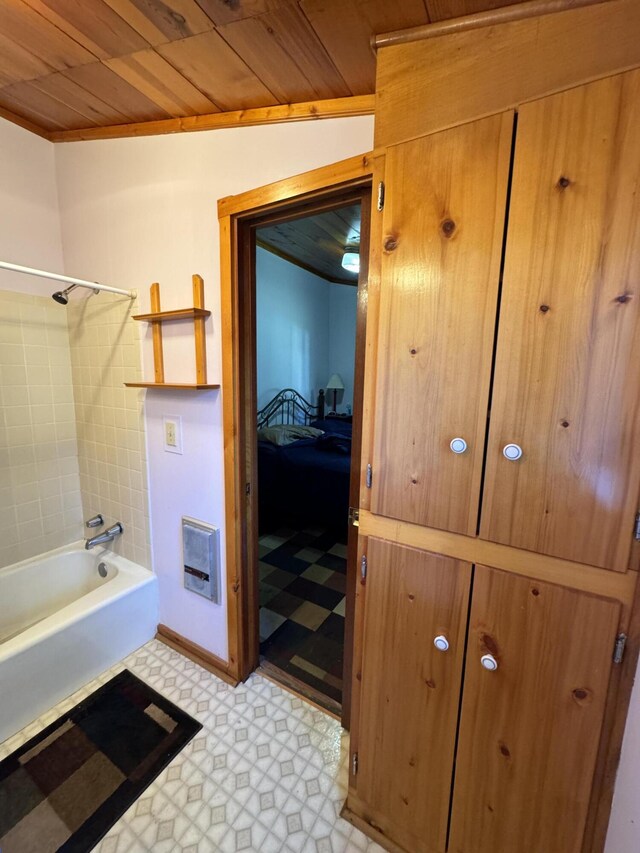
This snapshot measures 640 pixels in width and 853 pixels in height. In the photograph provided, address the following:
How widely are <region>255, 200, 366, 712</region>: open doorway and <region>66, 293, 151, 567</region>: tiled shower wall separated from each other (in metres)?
0.69

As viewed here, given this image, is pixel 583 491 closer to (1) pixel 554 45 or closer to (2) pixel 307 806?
(1) pixel 554 45

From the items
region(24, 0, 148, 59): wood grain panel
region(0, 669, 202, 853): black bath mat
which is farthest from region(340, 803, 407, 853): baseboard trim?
region(24, 0, 148, 59): wood grain panel

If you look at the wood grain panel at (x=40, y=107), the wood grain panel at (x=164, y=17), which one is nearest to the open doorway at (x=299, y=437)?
the wood grain panel at (x=164, y=17)

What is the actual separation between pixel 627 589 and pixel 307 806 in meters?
1.33

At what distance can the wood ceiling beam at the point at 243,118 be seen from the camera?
45.5 inches

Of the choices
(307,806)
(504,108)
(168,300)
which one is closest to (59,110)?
(168,300)

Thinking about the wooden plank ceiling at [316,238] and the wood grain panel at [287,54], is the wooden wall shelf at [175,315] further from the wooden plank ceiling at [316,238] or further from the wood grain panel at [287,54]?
the wooden plank ceiling at [316,238]

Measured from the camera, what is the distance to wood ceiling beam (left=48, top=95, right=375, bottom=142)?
1.16m

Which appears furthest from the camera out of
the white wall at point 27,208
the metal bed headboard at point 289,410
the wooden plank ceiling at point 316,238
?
the metal bed headboard at point 289,410

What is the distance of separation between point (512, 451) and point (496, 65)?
0.85 meters

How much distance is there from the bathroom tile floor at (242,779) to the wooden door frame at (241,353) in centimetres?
20

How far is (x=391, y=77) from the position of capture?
89 centimetres

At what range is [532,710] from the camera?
862 millimetres

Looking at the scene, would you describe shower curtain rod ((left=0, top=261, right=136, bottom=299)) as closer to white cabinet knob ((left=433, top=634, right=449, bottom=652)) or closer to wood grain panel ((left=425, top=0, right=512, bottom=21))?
wood grain panel ((left=425, top=0, right=512, bottom=21))
